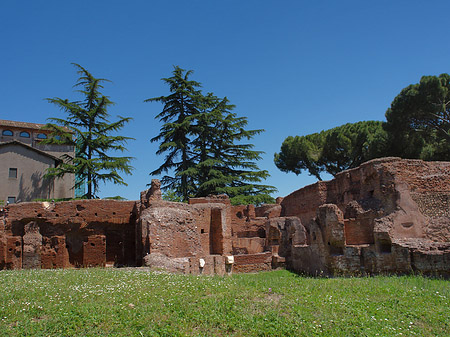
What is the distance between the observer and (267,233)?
63.2 ft

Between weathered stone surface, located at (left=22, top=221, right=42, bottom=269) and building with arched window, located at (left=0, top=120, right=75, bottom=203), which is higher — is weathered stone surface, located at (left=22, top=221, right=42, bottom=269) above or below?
below

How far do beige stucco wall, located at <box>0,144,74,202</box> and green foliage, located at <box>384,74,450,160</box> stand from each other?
19711 millimetres

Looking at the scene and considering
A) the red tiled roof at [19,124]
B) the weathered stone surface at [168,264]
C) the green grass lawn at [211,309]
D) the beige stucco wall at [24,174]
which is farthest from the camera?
the red tiled roof at [19,124]

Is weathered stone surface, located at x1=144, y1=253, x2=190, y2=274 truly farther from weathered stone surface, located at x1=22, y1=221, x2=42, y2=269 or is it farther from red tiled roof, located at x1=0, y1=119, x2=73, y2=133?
red tiled roof, located at x1=0, y1=119, x2=73, y2=133

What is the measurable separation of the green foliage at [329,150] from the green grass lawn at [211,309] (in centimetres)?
1806

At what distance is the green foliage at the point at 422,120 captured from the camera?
2131 cm

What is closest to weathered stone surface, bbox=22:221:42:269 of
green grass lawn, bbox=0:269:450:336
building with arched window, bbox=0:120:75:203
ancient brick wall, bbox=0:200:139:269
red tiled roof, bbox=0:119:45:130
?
ancient brick wall, bbox=0:200:139:269

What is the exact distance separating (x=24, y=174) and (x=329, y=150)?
66.6ft

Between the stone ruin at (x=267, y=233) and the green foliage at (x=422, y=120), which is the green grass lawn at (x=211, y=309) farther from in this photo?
the green foliage at (x=422, y=120)

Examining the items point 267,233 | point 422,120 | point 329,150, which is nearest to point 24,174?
point 267,233

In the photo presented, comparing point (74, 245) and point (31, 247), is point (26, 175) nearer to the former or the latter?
point (74, 245)

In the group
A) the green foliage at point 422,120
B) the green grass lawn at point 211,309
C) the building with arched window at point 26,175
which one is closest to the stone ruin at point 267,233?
the green grass lawn at point 211,309

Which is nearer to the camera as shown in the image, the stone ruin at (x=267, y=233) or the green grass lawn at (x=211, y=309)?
the green grass lawn at (x=211, y=309)

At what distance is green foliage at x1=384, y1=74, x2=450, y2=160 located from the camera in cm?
2131
